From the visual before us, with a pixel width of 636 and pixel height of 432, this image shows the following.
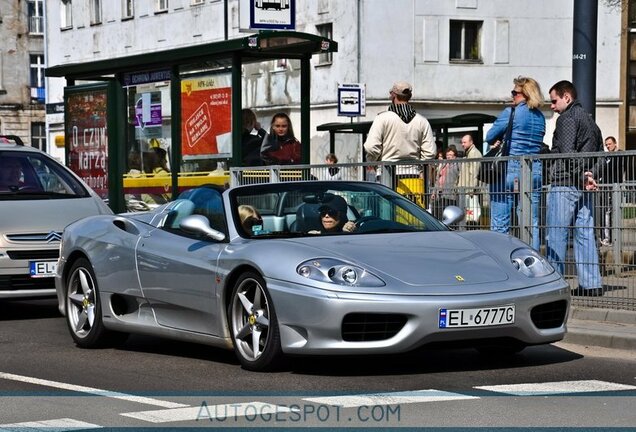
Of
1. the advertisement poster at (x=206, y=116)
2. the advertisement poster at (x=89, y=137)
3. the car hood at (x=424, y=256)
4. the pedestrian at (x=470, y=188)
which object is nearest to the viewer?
the car hood at (x=424, y=256)

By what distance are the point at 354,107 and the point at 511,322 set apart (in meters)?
18.1

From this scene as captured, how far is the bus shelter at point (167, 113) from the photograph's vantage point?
17.0 meters

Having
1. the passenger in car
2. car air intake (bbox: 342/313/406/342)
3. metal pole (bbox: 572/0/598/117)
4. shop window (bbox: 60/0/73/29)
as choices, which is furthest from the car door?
shop window (bbox: 60/0/73/29)

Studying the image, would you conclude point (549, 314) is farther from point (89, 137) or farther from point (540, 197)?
point (89, 137)

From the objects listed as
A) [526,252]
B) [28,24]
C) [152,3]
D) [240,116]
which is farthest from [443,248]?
[28,24]

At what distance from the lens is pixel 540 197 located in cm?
1209

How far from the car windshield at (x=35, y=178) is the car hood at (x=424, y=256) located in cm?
543

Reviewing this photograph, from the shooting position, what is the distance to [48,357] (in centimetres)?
994

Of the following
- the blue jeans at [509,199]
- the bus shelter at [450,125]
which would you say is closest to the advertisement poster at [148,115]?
the blue jeans at [509,199]

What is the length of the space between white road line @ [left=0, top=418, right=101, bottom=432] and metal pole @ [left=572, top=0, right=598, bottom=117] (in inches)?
Answer: 336

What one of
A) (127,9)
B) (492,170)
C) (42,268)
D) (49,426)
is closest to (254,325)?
(49,426)

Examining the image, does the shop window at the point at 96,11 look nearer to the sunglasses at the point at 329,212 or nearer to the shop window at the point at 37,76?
the shop window at the point at 37,76

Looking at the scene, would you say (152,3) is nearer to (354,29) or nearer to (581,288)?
(354,29)

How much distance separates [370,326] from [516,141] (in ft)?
18.9
